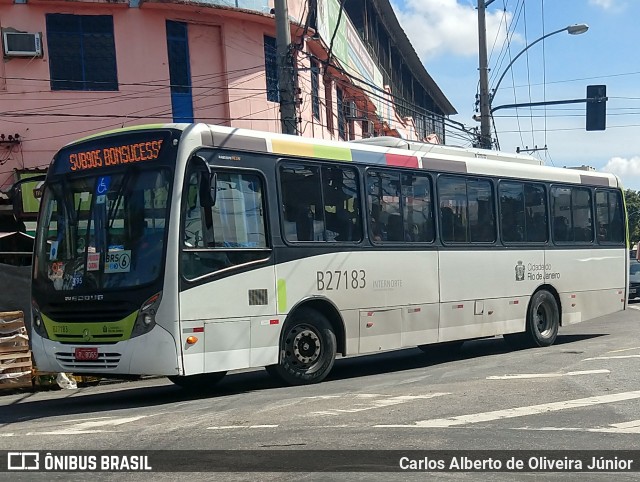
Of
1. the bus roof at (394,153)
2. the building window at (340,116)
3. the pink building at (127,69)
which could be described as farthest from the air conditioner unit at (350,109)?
the bus roof at (394,153)

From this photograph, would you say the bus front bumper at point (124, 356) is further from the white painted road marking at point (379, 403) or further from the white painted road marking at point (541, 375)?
the white painted road marking at point (541, 375)

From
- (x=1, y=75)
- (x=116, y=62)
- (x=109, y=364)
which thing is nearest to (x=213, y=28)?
(x=116, y=62)

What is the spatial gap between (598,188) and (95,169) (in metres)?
11.3

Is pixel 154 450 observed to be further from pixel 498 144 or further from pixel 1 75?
pixel 498 144

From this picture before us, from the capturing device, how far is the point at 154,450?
7.31 metres

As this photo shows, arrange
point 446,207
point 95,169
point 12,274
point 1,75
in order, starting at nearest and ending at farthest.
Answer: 1. point 95,169
2. point 446,207
3. point 12,274
4. point 1,75

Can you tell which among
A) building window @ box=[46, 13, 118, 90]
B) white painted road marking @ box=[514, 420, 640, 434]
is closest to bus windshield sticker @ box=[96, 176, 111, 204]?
white painted road marking @ box=[514, 420, 640, 434]

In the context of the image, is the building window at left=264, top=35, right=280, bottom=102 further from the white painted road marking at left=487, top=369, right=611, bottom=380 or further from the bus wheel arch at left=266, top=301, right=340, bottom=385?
the white painted road marking at left=487, top=369, right=611, bottom=380

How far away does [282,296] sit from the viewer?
36.8 feet

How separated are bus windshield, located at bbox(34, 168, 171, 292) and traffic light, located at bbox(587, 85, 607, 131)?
18.7 m

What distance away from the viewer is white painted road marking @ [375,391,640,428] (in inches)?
327

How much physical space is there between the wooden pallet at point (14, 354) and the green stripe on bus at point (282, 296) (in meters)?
4.83

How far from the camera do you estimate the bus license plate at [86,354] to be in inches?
401

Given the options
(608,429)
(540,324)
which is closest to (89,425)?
(608,429)
